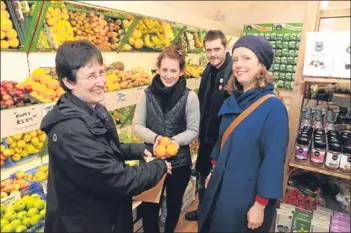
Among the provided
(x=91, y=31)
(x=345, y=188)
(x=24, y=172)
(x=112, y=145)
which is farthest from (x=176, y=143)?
(x=345, y=188)

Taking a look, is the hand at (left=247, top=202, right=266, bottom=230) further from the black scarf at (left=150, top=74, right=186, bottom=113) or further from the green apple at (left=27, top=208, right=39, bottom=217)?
the green apple at (left=27, top=208, right=39, bottom=217)

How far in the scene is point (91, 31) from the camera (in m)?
2.02

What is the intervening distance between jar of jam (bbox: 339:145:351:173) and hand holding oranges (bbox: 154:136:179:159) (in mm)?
1173

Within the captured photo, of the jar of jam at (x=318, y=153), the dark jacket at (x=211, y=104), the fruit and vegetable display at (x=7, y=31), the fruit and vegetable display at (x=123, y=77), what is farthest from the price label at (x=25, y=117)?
the jar of jam at (x=318, y=153)

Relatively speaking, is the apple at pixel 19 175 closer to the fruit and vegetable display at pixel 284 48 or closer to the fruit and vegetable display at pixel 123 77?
the fruit and vegetable display at pixel 123 77

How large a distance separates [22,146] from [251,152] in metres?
1.36

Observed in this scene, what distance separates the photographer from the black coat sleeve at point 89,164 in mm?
1036

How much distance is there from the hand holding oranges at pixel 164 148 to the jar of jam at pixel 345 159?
1173 millimetres

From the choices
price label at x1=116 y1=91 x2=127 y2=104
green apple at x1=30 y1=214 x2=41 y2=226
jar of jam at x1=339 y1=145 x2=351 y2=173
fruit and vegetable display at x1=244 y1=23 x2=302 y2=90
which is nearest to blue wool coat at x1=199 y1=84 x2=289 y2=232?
jar of jam at x1=339 y1=145 x2=351 y2=173

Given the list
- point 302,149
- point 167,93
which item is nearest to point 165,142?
point 167,93

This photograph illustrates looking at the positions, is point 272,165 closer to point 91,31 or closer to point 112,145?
point 112,145

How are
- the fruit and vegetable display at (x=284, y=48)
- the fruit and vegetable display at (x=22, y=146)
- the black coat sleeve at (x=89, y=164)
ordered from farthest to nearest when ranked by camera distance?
the fruit and vegetable display at (x=284, y=48), the fruit and vegetable display at (x=22, y=146), the black coat sleeve at (x=89, y=164)

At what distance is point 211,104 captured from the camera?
2182mm

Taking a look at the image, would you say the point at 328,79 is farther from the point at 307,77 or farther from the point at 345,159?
the point at 345,159
